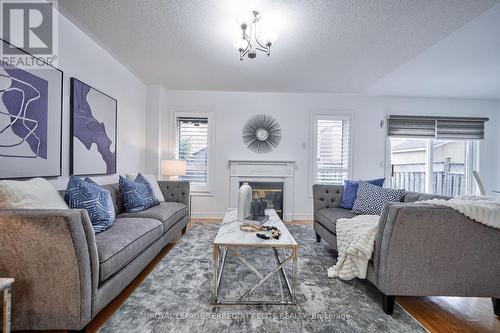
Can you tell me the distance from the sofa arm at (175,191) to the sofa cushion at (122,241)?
1.06m

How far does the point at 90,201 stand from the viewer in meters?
1.82

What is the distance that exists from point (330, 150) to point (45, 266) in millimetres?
4293

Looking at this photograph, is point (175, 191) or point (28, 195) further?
point (175, 191)

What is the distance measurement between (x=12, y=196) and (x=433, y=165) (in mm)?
6205

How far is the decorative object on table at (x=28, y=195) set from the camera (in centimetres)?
139

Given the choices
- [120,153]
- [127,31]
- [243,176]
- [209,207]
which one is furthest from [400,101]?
[120,153]

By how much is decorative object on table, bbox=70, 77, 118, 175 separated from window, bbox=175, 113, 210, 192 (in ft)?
4.43

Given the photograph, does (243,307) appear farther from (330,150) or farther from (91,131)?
(330,150)

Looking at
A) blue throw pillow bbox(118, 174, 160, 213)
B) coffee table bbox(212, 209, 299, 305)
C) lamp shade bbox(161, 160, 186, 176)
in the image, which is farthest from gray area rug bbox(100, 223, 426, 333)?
lamp shade bbox(161, 160, 186, 176)

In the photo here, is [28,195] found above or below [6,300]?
above

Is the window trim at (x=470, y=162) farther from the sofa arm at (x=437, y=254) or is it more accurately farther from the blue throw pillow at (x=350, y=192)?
the sofa arm at (x=437, y=254)

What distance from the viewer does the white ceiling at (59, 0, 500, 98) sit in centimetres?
201

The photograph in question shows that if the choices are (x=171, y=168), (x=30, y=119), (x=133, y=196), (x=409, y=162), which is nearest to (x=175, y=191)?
(x=171, y=168)

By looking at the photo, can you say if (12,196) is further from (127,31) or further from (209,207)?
(209,207)
